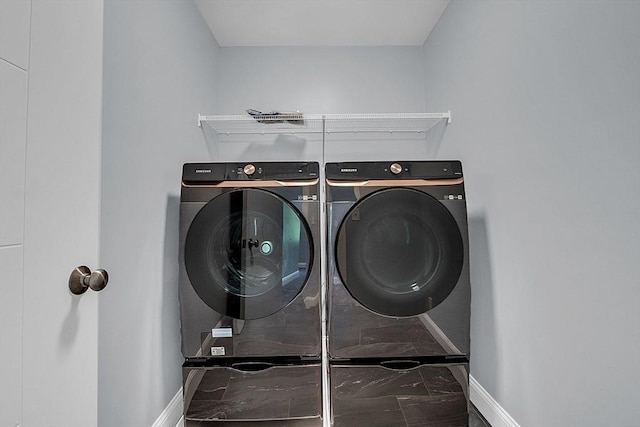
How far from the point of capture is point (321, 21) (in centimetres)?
210

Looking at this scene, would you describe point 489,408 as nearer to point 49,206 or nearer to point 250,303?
point 250,303

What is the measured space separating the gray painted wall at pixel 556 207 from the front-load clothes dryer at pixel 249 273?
34.0 inches

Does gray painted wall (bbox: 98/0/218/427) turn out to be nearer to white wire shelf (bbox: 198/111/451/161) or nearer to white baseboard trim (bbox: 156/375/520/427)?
white baseboard trim (bbox: 156/375/520/427)

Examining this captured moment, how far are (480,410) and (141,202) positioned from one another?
195cm

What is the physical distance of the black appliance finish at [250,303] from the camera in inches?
51.9

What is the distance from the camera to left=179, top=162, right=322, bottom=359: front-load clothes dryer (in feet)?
4.32

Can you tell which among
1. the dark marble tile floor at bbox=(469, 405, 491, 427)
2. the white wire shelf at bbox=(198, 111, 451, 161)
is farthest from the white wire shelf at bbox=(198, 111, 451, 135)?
the dark marble tile floor at bbox=(469, 405, 491, 427)

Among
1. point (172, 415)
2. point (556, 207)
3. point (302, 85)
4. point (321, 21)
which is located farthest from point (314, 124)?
point (172, 415)

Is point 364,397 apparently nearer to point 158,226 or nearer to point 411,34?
point 158,226

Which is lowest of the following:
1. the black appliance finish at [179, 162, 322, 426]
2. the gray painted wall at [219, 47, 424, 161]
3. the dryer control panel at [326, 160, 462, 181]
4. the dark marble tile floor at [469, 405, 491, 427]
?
the dark marble tile floor at [469, 405, 491, 427]

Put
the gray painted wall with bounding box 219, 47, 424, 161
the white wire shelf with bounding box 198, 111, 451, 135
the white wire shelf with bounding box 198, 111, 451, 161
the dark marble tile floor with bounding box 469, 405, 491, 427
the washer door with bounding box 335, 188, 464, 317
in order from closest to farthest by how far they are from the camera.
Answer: the washer door with bounding box 335, 188, 464, 317 < the dark marble tile floor with bounding box 469, 405, 491, 427 < the white wire shelf with bounding box 198, 111, 451, 135 < the white wire shelf with bounding box 198, 111, 451, 161 < the gray painted wall with bounding box 219, 47, 424, 161

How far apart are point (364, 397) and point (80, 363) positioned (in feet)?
3.52

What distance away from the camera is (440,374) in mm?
1326

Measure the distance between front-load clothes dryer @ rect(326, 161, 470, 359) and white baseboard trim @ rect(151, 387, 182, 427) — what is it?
853 millimetres
